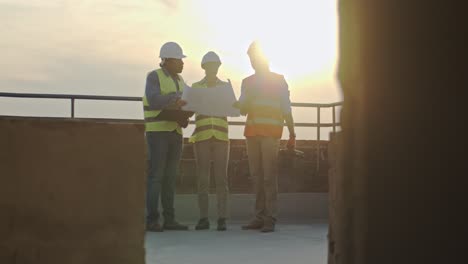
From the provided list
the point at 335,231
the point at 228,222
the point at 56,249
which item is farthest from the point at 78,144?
the point at 228,222

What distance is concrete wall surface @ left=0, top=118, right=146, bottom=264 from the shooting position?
3.49 metres

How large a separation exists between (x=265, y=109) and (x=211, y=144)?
718mm

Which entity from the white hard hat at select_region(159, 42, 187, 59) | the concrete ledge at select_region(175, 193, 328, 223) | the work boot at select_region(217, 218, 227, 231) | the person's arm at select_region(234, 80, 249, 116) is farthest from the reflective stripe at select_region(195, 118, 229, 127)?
the concrete ledge at select_region(175, 193, 328, 223)

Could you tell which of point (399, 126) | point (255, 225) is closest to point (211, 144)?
point (255, 225)

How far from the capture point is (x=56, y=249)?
3516mm

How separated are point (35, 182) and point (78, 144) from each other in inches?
10.1

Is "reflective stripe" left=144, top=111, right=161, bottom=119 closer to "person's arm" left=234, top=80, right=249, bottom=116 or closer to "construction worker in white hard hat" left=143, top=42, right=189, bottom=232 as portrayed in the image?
"construction worker in white hard hat" left=143, top=42, right=189, bottom=232

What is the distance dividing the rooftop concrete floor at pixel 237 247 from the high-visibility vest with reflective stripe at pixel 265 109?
40.7 inches

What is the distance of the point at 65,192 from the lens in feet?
11.5

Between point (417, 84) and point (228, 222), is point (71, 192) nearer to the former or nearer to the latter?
point (417, 84)

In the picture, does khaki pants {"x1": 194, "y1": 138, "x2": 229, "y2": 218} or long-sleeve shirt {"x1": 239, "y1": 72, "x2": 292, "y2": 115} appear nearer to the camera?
long-sleeve shirt {"x1": 239, "y1": 72, "x2": 292, "y2": 115}

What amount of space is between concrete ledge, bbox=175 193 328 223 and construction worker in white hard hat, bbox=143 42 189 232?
1859mm

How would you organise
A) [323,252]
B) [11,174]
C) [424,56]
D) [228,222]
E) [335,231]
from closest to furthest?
[424,56]
[335,231]
[11,174]
[323,252]
[228,222]

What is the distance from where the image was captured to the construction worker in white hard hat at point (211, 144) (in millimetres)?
7910
